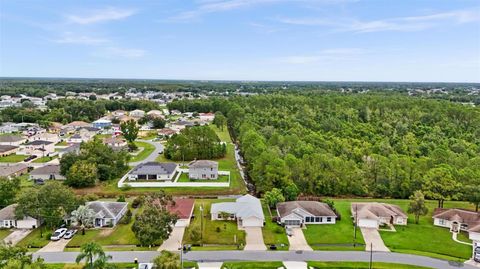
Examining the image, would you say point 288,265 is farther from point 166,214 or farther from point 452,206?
point 452,206

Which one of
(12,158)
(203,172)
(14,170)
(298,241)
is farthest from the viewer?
(12,158)

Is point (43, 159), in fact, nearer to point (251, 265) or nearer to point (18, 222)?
point (18, 222)

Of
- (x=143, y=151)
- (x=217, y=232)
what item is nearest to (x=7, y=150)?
(x=143, y=151)

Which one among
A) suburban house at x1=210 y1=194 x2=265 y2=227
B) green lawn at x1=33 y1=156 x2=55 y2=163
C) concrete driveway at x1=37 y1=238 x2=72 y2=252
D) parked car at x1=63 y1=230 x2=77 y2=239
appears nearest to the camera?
concrete driveway at x1=37 y1=238 x2=72 y2=252

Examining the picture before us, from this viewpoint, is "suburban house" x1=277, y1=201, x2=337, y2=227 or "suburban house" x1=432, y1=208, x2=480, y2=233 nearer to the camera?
"suburban house" x1=432, y1=208, x2=480, y2=233

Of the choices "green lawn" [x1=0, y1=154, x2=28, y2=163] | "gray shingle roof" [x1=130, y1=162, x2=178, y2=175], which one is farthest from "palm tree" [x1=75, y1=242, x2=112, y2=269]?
"green lawn" [x1=0, y1=154, x2=28, y2=163]

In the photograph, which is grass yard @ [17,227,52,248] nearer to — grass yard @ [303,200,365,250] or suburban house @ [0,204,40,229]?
suburban house @ [0,204,40,229]

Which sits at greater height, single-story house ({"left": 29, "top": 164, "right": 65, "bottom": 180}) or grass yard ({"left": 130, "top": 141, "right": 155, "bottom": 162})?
single-story house ({"left": 29, "top": 164, "right": 65, "bottom": 180})

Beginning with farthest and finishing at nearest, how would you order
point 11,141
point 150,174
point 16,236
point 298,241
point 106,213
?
1. point 11,141
2. point 150,174
3. point 106,213
4. point 16,236
5. point 298,241
